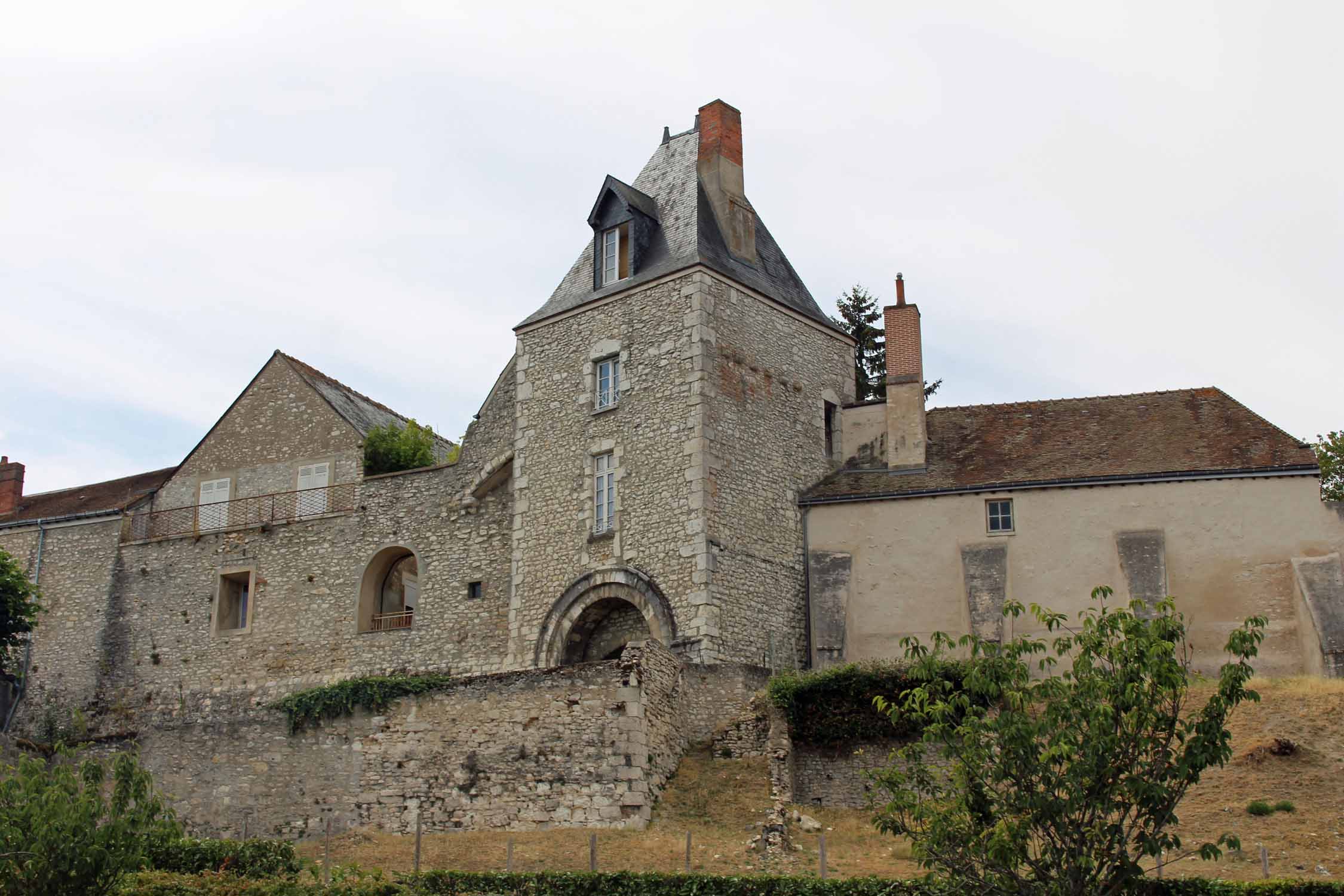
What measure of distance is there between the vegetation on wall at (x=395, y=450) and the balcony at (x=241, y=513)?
2.85 feet

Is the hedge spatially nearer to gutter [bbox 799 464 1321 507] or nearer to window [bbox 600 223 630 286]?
gutter [bbox 799 464 1321 507]

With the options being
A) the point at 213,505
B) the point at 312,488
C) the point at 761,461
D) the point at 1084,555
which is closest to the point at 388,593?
the point at 312,488

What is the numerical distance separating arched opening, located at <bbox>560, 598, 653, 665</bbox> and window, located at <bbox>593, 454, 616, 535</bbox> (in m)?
1.38

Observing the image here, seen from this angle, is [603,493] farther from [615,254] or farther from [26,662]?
[26,662]

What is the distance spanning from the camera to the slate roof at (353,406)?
34219 mm

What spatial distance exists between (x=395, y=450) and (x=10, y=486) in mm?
11030

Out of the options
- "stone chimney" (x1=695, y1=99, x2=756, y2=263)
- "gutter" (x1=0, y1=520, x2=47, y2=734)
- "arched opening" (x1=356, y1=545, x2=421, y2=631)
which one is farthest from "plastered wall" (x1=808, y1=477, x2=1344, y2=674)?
"gutter" (x1=0, y1=520, x2=47, y2=734)

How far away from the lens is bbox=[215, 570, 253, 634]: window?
32125 mm

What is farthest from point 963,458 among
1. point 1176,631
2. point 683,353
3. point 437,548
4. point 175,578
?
point 175,578

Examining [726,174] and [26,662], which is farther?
[26,662]

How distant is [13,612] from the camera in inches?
1270

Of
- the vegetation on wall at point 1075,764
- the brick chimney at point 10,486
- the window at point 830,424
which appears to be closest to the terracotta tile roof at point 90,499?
the brick chimney at point 10,486

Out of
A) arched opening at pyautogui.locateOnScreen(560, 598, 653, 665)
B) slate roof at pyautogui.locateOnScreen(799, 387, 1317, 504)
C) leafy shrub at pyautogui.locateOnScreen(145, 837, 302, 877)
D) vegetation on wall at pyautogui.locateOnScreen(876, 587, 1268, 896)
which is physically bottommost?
leafy shrub at pyautogui.locateOnScreen(145, 837, 302, 877)

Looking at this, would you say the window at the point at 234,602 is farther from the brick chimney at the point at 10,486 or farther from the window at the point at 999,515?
the window at the point at 999,515
